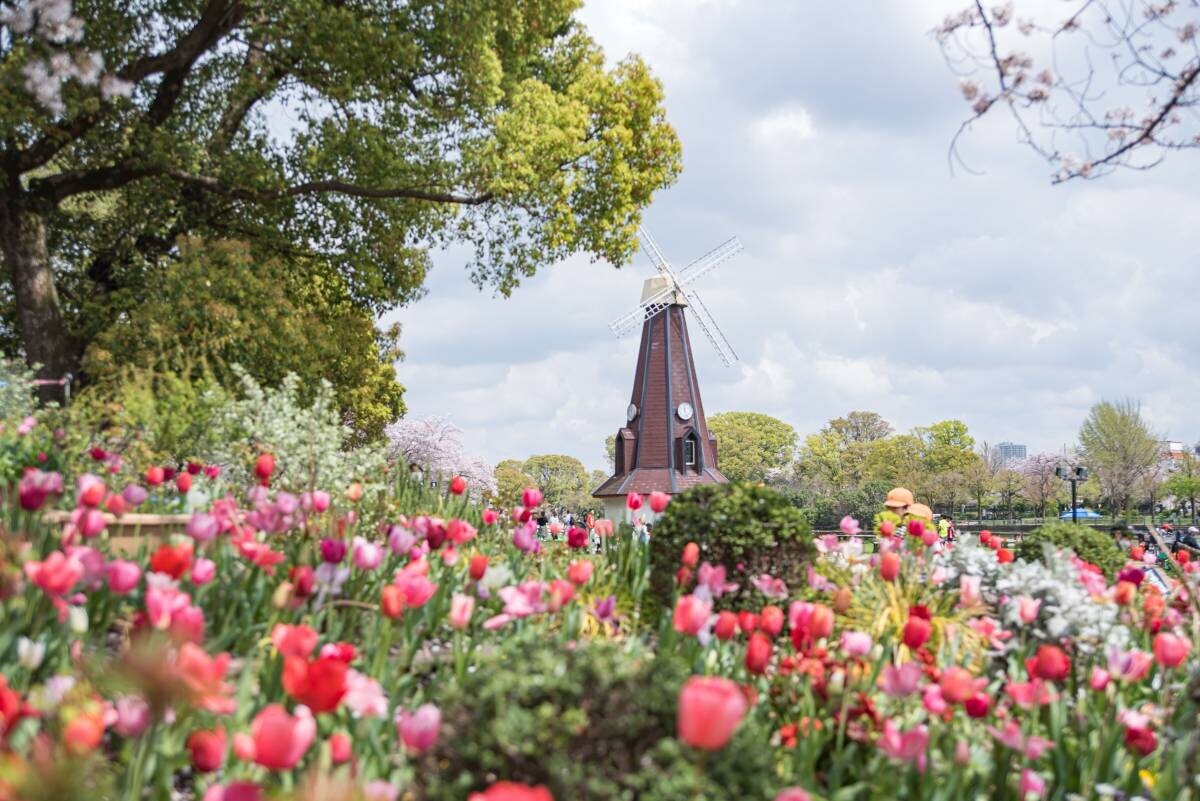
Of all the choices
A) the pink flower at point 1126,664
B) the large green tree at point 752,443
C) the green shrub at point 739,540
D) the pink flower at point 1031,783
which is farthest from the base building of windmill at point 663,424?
the large green tree at point 752,443

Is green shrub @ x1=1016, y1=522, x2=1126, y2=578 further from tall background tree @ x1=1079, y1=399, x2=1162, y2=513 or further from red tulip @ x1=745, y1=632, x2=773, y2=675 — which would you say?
tall background tree @ x1=1079, y1=399, x2=1162, y2=513

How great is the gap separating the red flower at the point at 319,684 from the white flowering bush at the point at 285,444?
5110mm

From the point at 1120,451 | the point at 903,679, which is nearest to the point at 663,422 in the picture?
the point at 1120,451

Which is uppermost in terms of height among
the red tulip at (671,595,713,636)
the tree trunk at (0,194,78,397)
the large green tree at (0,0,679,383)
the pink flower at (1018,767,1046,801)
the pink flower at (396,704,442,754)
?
the large green tree at (0,0,679,383)

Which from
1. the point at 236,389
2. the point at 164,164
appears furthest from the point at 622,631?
the point at 164,164

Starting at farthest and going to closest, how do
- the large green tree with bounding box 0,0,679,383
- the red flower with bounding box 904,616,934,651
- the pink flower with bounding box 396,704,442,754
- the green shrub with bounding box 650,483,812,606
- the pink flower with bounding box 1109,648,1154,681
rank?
the large green tree with bounding box 0,0,679,383
the green shrub with bounding box 650,483,812,606
the pink flower with bounding box 1109,648,1154,681
the red flower with bounding box 904,616,934,651
the pink flower with bounding box 396,704,442,754

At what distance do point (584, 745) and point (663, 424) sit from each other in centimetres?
3173

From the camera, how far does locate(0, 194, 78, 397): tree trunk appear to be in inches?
517

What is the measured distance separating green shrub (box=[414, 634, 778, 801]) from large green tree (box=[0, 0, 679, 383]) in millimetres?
11142

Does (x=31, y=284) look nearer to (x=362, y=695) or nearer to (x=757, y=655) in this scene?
(x=362, y=695)

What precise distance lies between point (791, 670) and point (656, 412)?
99.7ft

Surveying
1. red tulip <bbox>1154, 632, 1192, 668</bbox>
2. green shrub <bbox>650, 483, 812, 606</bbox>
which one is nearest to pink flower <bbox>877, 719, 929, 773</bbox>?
red tulip <bbox>1154, 632, 1192, 668</bbox>

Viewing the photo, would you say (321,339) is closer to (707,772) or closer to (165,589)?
(165,589)

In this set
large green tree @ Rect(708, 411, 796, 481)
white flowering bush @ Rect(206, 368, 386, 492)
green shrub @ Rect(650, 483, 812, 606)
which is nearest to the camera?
green shrub @ Rect(650, 483, 812, 606)
